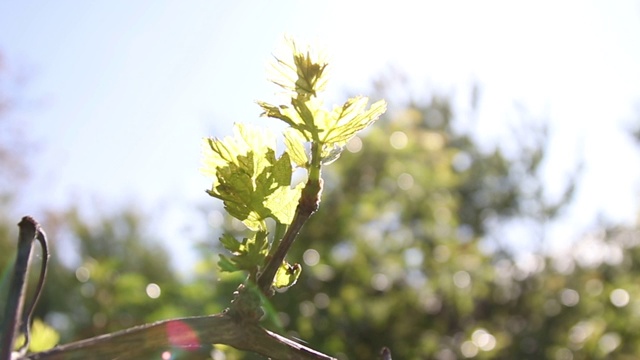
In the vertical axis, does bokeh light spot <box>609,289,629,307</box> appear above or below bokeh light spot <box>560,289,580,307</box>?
below

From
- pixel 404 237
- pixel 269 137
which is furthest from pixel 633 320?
pixel 269 137

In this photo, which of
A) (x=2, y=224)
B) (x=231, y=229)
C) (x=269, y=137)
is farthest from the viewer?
(x=2, y=224)

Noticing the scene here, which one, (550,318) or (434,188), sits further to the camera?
(550,318)

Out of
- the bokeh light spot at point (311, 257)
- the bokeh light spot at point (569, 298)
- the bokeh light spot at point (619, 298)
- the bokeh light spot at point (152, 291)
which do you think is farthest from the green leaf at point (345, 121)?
the bokeh light spot at point (569, 298)

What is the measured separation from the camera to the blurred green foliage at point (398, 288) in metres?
3.01

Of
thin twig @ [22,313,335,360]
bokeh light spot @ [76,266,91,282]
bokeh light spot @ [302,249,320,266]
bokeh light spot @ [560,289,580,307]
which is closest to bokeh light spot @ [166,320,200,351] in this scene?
thin twig @ [22,313,335,360]

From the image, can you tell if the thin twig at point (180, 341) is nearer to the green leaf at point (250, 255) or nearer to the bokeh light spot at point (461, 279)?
the green leaf at point (250, 255)

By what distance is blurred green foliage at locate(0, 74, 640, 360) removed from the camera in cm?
301

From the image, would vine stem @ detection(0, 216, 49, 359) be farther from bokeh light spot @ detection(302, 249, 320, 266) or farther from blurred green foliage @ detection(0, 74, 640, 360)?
bokeh light spot @ detection(302, 249, 320, 266)

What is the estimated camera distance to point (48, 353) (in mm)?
327

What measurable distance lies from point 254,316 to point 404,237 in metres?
3.81

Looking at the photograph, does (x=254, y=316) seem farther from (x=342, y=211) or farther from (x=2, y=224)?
(x=2, y=224)

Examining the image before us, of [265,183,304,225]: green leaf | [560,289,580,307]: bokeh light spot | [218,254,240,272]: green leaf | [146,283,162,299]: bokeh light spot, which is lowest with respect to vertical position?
[560,289,580,307]: bokeh light spot

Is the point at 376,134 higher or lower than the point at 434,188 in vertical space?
higher
